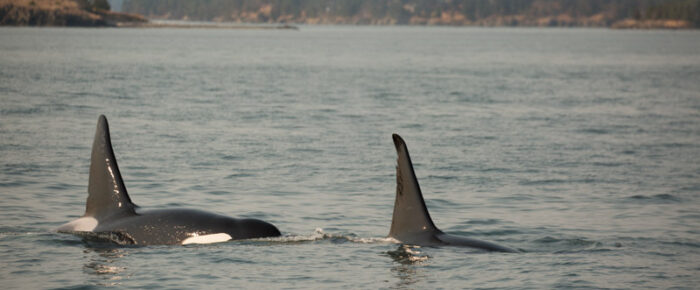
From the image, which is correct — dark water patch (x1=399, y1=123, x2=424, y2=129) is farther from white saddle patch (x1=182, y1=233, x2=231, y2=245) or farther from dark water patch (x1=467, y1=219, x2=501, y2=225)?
white saddle patch (x1=182, y1=233, x2=231, y2=245)

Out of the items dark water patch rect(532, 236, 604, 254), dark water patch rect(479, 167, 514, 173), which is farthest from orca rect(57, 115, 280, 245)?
dark water patch rect(479, 167, 514, 173)

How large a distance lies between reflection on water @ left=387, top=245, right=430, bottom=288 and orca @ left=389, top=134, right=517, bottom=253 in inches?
5.5

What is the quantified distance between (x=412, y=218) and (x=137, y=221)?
396 centimetres

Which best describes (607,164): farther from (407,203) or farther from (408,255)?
(407,203)

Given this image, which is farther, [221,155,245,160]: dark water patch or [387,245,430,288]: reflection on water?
[221,155,245,160]: dark water patch

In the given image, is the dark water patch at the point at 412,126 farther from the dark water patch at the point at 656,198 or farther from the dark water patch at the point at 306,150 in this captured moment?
the dark water patch at the point at 656,198

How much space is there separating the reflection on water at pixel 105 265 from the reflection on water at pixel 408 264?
3.69 meters

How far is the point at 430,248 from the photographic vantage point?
13.8 m

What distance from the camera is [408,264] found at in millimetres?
13359

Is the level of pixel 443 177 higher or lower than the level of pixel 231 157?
higher

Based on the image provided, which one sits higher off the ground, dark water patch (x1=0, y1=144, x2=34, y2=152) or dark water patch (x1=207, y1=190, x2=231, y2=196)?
dark water patch (x1=207, y1=190, x2=231, y2=196)

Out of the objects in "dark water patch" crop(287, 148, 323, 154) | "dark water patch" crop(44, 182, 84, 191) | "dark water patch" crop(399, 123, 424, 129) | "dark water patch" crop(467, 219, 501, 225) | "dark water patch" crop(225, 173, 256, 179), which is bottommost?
"dark water patch" crop(399, 123, 424, 129)

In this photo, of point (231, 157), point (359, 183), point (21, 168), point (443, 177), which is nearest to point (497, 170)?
point (443, 177)

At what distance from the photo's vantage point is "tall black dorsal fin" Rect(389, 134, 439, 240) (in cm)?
1273
